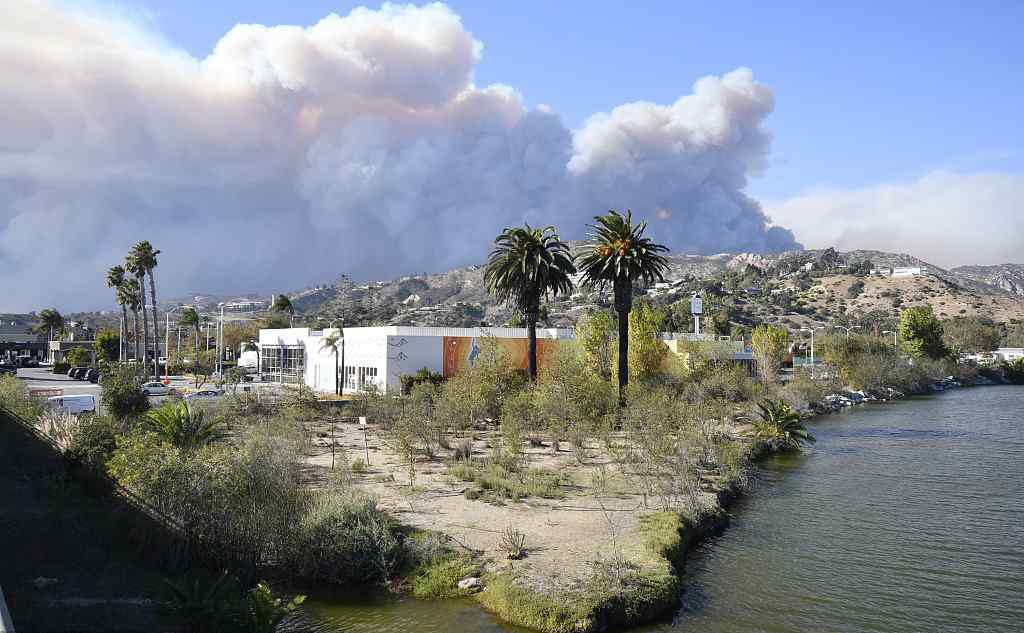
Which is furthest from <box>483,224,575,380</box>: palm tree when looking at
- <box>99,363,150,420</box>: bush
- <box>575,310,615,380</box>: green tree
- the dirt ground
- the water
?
<box>99,363,150,420</box>: bush

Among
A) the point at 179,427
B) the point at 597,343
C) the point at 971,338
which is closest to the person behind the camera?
the point at 179,427

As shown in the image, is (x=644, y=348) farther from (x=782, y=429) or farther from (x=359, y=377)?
(x=359, y=377)

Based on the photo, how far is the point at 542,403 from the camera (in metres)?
37.4

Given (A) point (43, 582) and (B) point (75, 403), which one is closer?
(A) point (43, 582)

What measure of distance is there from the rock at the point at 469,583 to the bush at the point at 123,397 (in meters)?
23.0

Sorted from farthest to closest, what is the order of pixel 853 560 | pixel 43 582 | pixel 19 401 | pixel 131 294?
1. pixel 131 294
2. pixel 19 401
3. pixel 853 560
4. pixel 43 582

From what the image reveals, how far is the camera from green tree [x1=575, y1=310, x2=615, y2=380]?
170ft

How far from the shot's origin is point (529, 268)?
43344 millimetres

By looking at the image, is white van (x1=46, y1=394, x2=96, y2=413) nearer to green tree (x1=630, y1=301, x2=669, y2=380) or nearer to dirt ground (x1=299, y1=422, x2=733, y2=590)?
dirt ground (x1=299, y1=422, x2=733, y2=590)

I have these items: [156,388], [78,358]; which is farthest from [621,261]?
[78,358]

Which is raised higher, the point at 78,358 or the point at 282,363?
the point at 78,358

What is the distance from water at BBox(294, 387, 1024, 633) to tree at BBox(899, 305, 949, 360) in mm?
66792

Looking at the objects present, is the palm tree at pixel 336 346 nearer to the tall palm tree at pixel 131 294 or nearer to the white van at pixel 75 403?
the white van at pixel 75 403

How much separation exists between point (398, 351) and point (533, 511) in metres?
34.0
